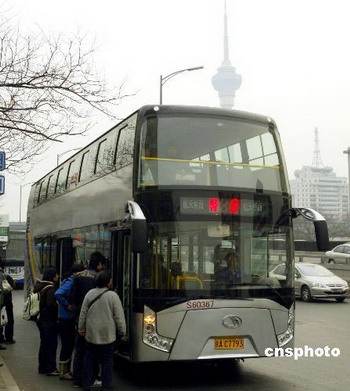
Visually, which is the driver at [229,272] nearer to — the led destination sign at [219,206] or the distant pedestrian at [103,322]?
the led destination sign at [219,206]

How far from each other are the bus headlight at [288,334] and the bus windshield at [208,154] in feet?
6.08

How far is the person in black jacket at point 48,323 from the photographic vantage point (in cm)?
931

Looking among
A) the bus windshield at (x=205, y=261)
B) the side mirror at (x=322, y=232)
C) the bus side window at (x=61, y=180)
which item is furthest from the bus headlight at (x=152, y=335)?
the bus side window at (x=61, y=180)

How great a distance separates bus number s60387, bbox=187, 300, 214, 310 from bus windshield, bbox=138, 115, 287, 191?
1.65m

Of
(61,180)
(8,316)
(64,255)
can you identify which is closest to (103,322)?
(8,316)

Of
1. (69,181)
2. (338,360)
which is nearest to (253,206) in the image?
(338,360)

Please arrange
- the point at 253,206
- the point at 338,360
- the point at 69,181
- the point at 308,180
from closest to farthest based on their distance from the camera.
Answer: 1. the point at 253,206
2. the point at 338,360
3. the point at 69,181
4. the point at 308,180

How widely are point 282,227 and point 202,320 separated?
1.87 metres

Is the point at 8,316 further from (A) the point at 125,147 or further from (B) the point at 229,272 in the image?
(B) the point at 229,272

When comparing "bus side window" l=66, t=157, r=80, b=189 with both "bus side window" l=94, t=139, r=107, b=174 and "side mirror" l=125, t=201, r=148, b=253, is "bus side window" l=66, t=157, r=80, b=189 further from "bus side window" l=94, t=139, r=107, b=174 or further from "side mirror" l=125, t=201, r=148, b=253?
"side mirror" l=125, t=201, r=148, b=253

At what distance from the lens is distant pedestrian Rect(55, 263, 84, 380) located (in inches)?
346

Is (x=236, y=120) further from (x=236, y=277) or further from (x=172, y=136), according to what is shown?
(x=236, y=277)

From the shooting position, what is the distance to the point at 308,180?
14800 cm

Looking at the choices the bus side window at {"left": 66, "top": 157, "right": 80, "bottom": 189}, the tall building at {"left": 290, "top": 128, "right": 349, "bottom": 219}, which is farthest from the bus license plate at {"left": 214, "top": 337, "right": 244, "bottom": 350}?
the tall building at {"left": 290, "top": 128, "right": 349, "bottom": 219}
